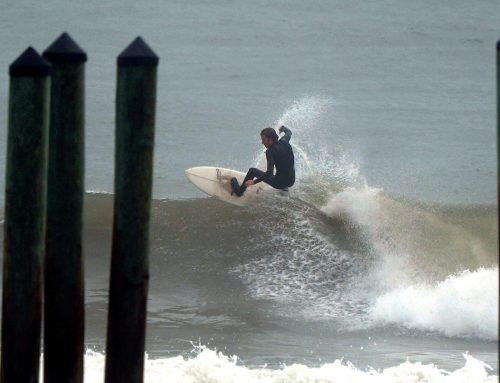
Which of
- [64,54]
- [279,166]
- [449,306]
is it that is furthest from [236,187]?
[64,54]

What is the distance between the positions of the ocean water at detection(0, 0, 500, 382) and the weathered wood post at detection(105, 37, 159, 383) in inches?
97.7

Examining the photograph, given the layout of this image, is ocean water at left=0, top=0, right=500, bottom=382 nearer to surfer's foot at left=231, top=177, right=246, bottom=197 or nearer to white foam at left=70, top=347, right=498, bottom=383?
white foam at left=70, top=347, right=498, bottom=383

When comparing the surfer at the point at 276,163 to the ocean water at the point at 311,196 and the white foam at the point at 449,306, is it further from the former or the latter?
the white foam at the point at 449,306

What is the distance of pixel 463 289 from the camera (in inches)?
495

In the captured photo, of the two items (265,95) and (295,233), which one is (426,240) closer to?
(295,233)

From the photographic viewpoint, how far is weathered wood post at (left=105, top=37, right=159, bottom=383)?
5605 mm

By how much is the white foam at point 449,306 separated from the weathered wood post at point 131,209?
20.4ft

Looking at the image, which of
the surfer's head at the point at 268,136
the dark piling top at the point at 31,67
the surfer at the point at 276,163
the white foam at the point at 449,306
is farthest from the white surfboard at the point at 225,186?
the dark piling top at the point at 31,67

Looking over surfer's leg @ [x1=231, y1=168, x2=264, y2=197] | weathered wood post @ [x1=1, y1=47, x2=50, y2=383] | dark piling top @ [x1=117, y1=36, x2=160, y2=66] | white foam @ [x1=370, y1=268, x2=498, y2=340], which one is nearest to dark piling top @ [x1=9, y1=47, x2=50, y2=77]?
weathered wood post @ [x1=1, y1=47, x2=50, y2=383]

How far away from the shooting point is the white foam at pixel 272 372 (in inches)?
334

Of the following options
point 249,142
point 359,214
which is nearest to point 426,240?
point 359,214

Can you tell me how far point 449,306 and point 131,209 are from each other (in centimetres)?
704

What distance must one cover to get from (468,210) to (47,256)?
13.3 m

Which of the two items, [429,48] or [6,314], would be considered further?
[429,48]
